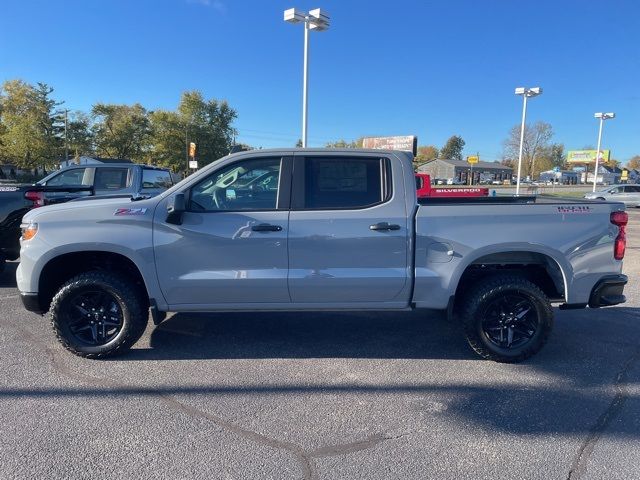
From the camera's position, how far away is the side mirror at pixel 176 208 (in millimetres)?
3838

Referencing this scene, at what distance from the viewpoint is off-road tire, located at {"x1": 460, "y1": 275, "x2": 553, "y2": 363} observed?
414 cm

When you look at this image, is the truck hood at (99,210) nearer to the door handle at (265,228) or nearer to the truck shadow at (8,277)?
the door handle at (265,228)

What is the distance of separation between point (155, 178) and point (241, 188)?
7.37m

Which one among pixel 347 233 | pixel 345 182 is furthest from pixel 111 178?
pixel 347 233

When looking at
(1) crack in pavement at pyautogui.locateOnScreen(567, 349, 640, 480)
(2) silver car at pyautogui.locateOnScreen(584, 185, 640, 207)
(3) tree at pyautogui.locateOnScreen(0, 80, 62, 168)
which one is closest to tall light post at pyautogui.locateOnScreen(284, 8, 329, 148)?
(1) crack in pavement at pyautogui.locateOnScreen(567, 349, 640, 480)

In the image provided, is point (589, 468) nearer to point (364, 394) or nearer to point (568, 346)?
point (364, 394)

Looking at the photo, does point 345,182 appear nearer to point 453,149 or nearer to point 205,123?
point 205,123

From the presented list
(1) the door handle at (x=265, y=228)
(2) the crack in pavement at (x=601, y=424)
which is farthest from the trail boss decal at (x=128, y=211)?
(2) the crack in pavement at (x=601, y=424)

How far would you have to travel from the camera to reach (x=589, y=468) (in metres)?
2.73

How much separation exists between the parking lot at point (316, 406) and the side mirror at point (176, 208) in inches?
50.0

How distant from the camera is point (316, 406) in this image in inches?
135

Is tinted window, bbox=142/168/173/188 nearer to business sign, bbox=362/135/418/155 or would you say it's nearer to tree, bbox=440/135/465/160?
business sign, bbox=362/135/418/155

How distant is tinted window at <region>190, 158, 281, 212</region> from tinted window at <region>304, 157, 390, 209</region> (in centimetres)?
31

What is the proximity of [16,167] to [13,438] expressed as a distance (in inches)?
2554
